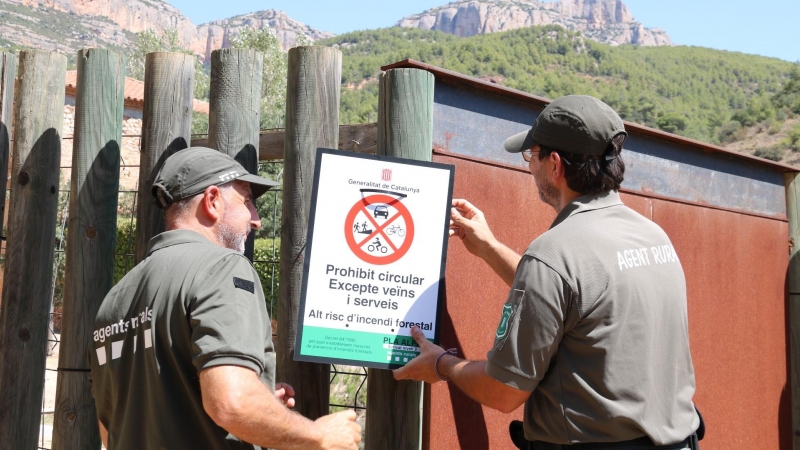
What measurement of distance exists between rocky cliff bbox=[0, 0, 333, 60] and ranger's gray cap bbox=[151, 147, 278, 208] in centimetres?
6226

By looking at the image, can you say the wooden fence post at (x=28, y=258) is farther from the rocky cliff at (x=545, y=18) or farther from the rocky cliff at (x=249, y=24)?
the rocky cliff at (x=545, y=18)

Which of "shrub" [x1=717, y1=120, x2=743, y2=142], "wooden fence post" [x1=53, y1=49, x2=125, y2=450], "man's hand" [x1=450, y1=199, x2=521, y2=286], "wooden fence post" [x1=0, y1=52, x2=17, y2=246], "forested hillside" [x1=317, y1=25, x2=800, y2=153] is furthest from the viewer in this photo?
"forested hillside" [x1=317, y1=25, x2=800, y2=153]

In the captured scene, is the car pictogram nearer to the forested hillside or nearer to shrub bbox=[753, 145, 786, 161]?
shrub bbox=[753, 145, 786, 161]

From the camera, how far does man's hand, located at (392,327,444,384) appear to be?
8.63 feet

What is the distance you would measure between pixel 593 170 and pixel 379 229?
77cm

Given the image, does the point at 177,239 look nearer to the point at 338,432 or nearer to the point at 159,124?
the point at 338,432

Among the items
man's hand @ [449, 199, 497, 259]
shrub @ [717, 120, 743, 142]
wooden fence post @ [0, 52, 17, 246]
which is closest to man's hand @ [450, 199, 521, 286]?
man's hand @ [449, 199, 497, 259]

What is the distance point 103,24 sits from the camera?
138 m

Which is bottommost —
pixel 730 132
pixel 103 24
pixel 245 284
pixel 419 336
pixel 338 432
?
pixel 338 432

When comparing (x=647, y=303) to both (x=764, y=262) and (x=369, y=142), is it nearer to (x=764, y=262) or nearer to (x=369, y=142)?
(x=369, y=142)

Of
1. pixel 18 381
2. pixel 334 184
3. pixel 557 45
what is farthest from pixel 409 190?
pixel 557 45

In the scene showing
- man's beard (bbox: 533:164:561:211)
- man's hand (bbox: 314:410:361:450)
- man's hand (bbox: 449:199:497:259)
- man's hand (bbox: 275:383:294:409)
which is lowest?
man's hand (bbox: 314:410:361:450)

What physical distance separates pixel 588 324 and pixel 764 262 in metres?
3.14

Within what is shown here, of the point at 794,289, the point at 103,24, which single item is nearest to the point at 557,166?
the point at 794,289
